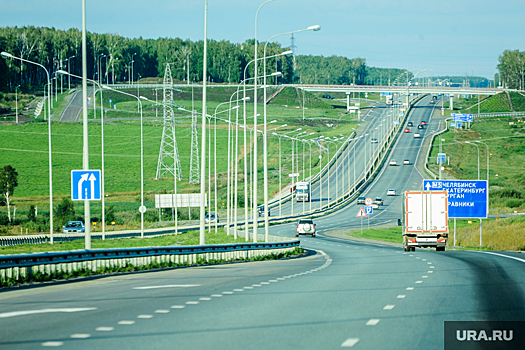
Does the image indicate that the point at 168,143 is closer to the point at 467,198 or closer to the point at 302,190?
the point at 302,190

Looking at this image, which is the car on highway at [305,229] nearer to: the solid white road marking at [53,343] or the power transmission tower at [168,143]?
the power transmission tower at [168,143]

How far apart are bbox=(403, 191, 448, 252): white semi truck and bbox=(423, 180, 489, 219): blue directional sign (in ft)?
51.8

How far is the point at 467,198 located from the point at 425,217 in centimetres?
1761

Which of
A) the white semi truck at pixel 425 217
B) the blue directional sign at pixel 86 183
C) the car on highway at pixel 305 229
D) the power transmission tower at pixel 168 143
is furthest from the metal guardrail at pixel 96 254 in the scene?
the power transmission tower at pixel 168 143

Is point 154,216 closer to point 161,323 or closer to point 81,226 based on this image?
point 81,226

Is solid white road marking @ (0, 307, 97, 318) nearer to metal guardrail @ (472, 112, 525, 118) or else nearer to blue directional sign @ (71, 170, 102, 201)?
blue directional sign @ (71, 170, 102, 201)

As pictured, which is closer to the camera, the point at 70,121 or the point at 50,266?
the point at 50,266

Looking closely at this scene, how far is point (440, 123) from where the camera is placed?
160 metres

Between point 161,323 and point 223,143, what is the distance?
118 m

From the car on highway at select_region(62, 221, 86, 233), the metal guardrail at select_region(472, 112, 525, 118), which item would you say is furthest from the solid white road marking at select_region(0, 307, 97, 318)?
the metal guardrail at select_region(472, 112, 525, 118)

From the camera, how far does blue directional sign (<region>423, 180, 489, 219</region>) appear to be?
51.7 metres

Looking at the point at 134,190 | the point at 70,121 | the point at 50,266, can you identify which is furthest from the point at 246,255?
the point at 70,121

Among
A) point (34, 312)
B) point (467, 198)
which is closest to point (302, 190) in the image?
point (467, 198)

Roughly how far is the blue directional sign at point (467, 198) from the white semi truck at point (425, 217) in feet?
51.8
